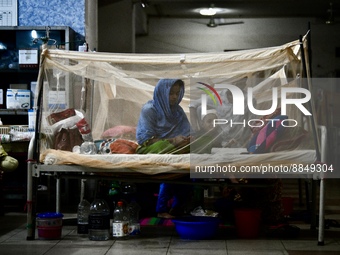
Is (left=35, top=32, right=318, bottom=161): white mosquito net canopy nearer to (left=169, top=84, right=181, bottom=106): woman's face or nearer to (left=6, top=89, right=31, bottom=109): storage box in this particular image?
(left=169, top=84, right=181, bottom=106): woman's face

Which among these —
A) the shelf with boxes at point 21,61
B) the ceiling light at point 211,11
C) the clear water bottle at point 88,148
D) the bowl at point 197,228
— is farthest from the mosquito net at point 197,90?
the ceiling light at point 211,11

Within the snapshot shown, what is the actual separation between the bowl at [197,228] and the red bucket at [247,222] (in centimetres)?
18

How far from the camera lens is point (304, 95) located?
16.1ft

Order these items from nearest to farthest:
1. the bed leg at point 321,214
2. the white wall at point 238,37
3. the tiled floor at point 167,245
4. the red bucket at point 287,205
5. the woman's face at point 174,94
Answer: the tiled floor at point 167,245 → the bed leg at point 321,214 → the woman's face at point 174,94 → the red bucket at point 287,205 → the white wall at point 238,37

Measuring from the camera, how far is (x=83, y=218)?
5238mm

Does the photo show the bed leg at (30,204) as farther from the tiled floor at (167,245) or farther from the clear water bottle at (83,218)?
the clear water bottle at (83,218)

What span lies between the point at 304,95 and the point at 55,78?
6.65 feet

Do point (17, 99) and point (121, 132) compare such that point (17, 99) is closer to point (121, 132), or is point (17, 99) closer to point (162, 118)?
point (121, 132)

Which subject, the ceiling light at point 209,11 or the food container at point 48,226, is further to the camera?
the ceiling light at point 209,11

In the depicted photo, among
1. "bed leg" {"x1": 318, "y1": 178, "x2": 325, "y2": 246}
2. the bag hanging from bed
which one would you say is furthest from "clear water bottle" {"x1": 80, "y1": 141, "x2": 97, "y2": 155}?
"bed leg" {"x1": 318, "y1": 178, "x2": 325, "y2": 246}

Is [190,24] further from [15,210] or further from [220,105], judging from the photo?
[220,105]

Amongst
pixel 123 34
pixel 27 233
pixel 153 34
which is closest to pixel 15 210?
pixel 27 233

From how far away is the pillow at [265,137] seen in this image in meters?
4.70

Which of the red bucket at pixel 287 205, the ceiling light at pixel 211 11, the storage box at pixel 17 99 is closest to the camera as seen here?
the red bucket at pixel 287 205
